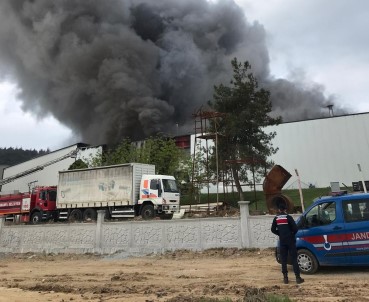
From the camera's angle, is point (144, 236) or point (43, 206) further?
point (43, 206)

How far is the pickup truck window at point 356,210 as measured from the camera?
7.20 metres

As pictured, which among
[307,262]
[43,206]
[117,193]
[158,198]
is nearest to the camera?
[307,262]

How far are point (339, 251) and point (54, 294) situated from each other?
556 cm

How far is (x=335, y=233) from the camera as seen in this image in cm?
733

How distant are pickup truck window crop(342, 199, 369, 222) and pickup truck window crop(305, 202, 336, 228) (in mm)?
231

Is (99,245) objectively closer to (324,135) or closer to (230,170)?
(230,170)

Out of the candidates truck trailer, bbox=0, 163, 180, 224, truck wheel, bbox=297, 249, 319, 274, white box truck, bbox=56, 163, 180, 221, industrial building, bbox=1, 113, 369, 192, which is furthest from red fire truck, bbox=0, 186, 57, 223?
industrial building, bbox=1, 113, 369, 192

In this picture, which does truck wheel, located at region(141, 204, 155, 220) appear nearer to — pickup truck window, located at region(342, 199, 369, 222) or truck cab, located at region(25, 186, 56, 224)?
truck cab, located at region(25, 186, 56, 224)

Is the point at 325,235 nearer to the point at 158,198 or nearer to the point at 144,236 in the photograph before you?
the point at 144,236

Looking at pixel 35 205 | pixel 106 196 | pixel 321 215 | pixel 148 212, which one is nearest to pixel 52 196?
pixel 35 205

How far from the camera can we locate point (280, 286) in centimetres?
661

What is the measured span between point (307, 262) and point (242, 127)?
17.3 meters

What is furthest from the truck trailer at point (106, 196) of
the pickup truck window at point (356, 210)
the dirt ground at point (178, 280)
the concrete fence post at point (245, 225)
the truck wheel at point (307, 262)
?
the pickup truck window at point (356, 210)

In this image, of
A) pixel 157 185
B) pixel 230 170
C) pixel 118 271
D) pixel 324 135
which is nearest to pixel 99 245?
pixel 118 271
